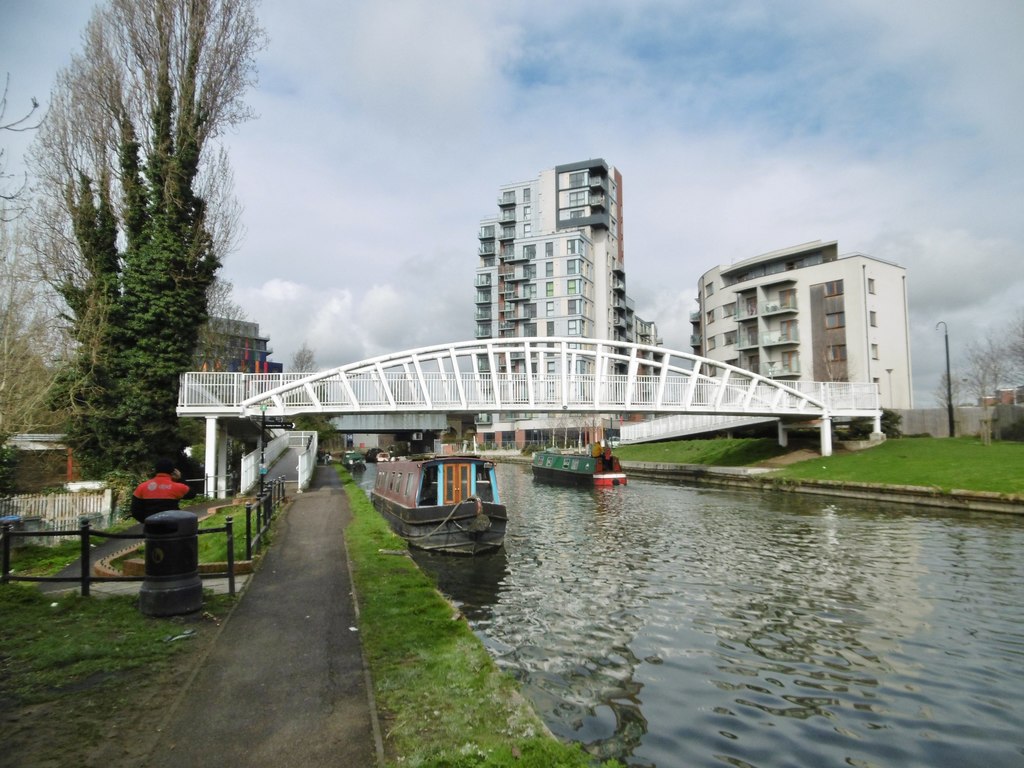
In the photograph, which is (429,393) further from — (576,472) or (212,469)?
(576,472)

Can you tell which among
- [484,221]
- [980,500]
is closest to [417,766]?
[980,500]

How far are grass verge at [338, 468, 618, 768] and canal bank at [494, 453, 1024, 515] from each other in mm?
21633

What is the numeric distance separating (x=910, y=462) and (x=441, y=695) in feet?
99.8

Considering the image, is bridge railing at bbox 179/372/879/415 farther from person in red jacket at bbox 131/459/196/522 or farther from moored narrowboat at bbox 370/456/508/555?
person in red jacket at bbox 131/459/196/522

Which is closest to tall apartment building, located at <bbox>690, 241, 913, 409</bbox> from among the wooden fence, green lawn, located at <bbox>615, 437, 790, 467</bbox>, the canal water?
green lawn, located at <bbox>615, 437, 790, 467</bbox>

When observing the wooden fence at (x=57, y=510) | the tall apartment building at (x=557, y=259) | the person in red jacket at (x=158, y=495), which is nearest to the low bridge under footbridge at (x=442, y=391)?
the wooden fence at (x=57, y=510)

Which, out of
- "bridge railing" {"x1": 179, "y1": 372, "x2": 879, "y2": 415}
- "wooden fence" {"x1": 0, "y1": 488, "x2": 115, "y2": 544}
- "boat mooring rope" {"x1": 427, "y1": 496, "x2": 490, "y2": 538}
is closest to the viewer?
"wooden fence" {"x1": 0, "y1": 488, "x2": 115, "y2": 544}

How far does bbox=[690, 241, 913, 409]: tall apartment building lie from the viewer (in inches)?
2082

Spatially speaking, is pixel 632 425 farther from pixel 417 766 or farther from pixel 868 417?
pixel 417 766

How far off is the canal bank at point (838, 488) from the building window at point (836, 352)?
19398 mm

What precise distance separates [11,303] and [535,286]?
64.6 meters

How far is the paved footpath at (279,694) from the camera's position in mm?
4523

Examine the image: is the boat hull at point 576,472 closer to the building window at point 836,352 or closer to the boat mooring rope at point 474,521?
the boat mooring rope at point 474,521

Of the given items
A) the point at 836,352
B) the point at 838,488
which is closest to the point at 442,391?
the point at 838,488
